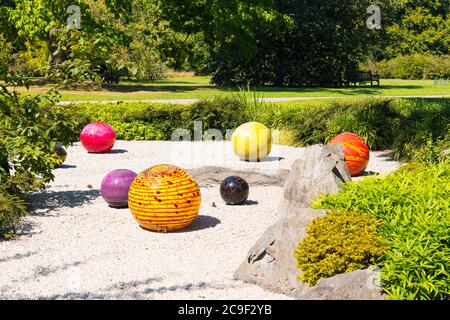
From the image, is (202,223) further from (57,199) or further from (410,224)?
(410,224)

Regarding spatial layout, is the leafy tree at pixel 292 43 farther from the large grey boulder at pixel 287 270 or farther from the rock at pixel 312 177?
the large grey boulder at pixel 287 270

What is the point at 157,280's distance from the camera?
6566mm

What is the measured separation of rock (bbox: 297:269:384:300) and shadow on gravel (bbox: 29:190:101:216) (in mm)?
5123

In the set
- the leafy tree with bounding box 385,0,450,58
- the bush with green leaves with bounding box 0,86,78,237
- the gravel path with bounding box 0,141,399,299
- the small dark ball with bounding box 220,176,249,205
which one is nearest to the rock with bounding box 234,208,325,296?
the gravel path with bounding box 0,141,399,299

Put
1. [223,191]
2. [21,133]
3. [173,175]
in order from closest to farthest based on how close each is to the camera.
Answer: [173,175]
[21,133]
[223,191]

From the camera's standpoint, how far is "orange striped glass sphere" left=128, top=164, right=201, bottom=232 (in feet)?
27.4

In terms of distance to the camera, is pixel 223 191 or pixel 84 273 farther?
pixel 223 191

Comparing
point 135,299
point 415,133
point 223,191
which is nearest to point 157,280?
point 135,299

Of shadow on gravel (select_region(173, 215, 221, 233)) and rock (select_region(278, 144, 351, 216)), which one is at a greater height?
rock (select_region(278, 144, 351, 216))

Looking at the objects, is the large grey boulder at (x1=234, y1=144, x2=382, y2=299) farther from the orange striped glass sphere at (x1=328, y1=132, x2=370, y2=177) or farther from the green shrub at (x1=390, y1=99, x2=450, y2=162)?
the green shrub at (x1=390, y1=99, x2=450, y2=162)

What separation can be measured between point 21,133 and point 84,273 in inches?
131

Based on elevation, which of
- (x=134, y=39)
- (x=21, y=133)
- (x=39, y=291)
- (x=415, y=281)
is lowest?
(x=39, y=291)

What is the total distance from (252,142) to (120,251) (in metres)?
6.66
